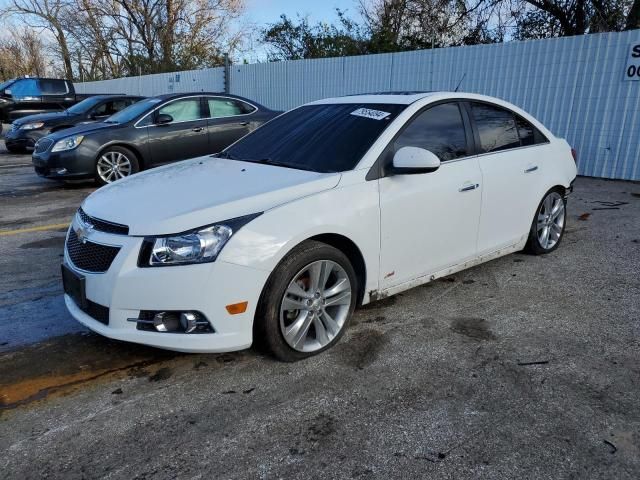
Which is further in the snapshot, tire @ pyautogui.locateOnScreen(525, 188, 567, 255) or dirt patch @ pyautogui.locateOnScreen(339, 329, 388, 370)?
tire @ pyautogui.locateOnScreen(525, 188, 567, 255)

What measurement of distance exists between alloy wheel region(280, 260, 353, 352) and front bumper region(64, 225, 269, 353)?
26 cm

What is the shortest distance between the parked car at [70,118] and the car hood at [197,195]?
28.2 feet

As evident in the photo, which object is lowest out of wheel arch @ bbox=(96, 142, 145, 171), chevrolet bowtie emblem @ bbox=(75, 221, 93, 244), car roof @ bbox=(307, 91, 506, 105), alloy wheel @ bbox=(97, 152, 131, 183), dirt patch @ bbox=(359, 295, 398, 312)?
dirt patch @ bbox=(359, 295, 398, 312)

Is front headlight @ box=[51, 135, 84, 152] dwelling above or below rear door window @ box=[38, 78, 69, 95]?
below

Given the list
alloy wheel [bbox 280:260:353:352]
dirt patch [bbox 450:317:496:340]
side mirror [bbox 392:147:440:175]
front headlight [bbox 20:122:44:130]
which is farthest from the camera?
front headlight [bbox 20:122:44:130]

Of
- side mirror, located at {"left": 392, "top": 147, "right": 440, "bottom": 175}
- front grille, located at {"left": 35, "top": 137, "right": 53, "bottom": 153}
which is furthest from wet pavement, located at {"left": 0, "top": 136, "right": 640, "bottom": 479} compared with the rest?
front grille, located at {"left": 35, "top": 137, "right": 53, "bottom": 153}

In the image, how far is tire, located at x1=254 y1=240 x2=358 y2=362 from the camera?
284 cm

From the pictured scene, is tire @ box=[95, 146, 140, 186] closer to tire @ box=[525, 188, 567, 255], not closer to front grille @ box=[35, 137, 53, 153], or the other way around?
front grille @ box=[35, 137, 53, 153]

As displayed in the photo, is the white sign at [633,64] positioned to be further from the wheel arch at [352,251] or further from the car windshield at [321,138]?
the wheel arch at [352,251]

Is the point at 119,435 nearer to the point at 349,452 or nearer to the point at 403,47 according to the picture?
the point at 349,452

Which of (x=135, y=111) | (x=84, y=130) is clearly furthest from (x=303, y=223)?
(x=135, y=111)

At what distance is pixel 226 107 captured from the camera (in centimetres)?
912

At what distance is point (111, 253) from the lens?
9.10ft

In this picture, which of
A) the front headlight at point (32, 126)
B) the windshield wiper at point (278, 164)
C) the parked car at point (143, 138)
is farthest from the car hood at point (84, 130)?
the windshield wiper at point (278, 164)
